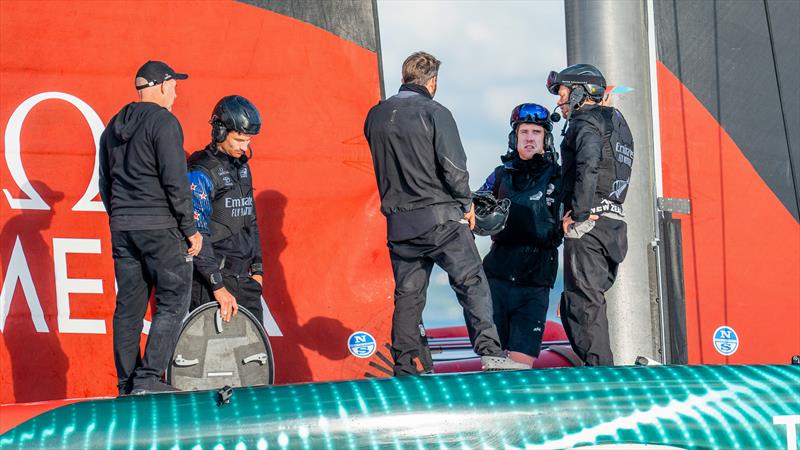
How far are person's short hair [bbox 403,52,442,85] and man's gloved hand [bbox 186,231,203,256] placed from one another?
47.9 inches

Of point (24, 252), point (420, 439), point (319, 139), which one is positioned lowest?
point (420, 439)

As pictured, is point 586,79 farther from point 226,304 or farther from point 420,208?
point 226,304

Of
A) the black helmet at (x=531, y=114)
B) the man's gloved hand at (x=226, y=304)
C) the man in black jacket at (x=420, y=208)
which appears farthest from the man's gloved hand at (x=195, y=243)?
the black helmet at (x=531, y=114)

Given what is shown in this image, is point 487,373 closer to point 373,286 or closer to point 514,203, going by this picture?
point 514,203

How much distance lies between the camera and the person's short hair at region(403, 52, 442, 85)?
4.94 meters

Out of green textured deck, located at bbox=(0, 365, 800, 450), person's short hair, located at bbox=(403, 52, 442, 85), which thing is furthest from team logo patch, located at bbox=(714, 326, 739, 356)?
person's short hair, located at bbox=(403, 52, 442, 85)

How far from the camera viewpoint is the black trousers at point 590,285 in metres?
4.95

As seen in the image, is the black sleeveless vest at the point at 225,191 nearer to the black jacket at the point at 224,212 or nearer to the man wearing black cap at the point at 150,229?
the black jacket at the point at 224,212

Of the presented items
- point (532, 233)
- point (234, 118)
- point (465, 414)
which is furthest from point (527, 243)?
point (465, 414)

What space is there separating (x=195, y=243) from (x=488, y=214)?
4.83ft

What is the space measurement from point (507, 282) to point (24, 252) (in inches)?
109

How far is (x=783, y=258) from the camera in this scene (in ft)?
23.3

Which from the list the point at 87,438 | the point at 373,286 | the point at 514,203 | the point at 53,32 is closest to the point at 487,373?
the point at 87,438

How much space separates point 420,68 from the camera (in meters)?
4.94
